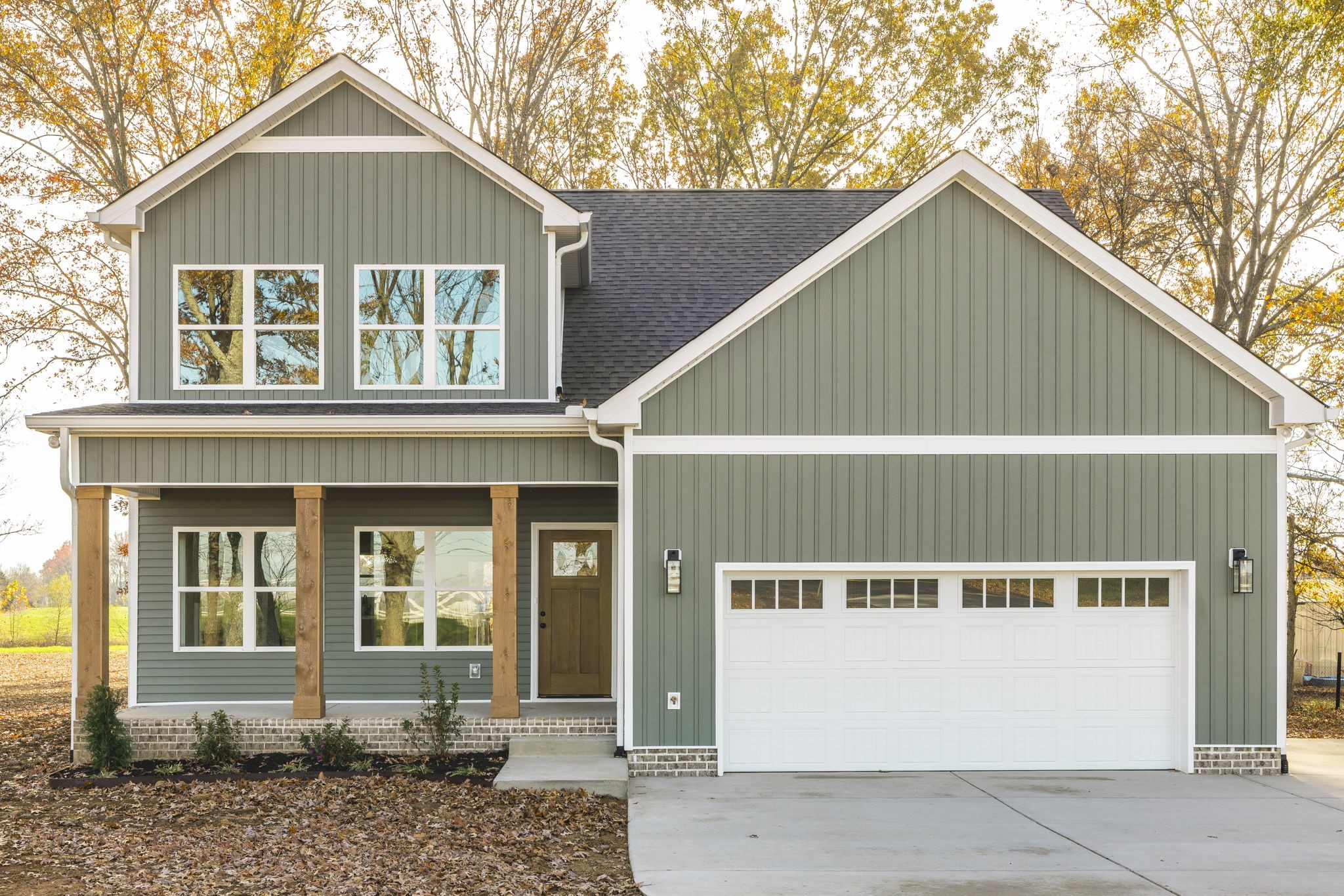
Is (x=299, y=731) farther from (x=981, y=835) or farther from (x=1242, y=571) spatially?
(x=1242, y=571)

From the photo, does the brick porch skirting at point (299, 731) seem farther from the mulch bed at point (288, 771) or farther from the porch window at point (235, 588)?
the porch window at point (235, 588)

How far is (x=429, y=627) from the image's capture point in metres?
12.3

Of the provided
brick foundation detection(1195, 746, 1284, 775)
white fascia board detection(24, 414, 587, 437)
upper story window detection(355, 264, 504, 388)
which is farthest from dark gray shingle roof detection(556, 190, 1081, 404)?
brick foundation detection(1195, 746, 1284, 775)

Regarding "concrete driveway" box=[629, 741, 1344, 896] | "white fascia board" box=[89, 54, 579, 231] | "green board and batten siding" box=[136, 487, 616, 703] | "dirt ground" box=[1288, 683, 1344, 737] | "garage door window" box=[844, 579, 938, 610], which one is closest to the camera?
"concrete driveway" box=[629, 741, 1344, 896]

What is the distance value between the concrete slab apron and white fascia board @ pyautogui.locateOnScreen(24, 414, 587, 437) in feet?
11.5

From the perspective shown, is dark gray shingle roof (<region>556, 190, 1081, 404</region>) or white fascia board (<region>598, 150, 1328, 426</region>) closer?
white fascia board (<region>598, 150, 1328, 426</region>)

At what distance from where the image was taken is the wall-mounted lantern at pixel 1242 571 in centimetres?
1009

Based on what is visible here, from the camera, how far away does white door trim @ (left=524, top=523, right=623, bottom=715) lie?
12.2 meters

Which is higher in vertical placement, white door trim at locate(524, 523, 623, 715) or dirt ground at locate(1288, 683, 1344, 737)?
white door trim at locate(524, 523, 623, 715)

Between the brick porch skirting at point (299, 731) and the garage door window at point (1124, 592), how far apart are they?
4711 mm

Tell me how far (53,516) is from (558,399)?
22664 mm

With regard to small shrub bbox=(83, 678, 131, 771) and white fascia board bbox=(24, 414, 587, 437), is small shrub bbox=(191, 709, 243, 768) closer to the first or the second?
small shrub bbox=(83, 678, 131, 771)

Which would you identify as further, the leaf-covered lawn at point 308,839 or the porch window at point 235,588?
the porch window at point 235,588

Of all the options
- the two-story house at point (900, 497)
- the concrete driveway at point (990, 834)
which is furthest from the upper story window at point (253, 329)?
the concrete driveway at point (990, 834)
